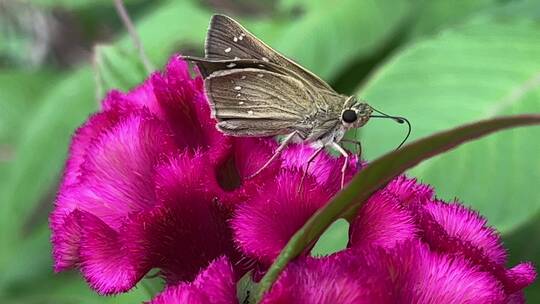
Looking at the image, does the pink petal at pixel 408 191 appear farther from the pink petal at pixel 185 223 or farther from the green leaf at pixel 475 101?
the green leaf at pixel 475 101

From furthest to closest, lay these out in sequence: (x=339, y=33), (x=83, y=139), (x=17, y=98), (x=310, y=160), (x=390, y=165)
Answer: (x=17, y=98), (x=339, y=33), (x=83, y=139), (x=310, y=160), (x=390, y=165)

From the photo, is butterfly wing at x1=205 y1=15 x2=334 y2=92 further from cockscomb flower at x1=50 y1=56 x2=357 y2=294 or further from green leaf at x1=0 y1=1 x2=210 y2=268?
green leaf at x1=0 y1=1 x2=210 y2=268

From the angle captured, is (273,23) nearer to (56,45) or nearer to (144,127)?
(56,45)

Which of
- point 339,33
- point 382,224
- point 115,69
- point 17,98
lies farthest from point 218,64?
point 17,98

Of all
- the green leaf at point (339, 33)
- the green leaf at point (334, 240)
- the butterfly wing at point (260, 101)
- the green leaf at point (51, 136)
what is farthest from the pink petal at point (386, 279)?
the green leaf at point (51, 136)

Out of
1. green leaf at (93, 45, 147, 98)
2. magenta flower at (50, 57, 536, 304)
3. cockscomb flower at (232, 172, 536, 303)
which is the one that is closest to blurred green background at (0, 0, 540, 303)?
green leaf at (93, 45, 147, 98)

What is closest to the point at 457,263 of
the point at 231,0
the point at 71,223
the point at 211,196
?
the point at 211,196

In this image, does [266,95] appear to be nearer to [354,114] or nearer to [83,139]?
[354,114]
